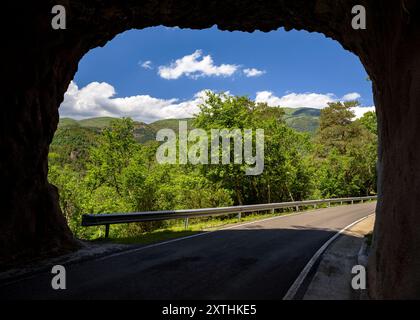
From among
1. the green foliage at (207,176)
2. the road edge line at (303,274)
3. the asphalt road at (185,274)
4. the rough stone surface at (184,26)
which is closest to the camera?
the rough stone surface at (184,26)

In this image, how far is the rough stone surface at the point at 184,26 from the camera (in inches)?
160

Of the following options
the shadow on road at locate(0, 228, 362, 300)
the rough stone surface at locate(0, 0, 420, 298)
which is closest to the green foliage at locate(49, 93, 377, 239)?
the shadow on road at locate(0, 228, 362, 300)

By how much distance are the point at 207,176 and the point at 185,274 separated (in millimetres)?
22935

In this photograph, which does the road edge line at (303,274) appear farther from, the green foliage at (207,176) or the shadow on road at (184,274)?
the green foliage at (207,176)

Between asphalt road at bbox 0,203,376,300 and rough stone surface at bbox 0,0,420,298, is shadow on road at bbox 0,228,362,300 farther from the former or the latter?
rough stone surface at bbox 0,0,420,298

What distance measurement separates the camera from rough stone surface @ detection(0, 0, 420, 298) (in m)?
4.06

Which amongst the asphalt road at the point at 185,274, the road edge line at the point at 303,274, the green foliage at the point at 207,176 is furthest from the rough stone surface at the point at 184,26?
the green foliage at the point at 207,176

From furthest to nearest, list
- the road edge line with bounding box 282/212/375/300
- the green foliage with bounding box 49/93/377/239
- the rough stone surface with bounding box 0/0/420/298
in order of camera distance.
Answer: the green foliage with bounding box 49/93/377/239, the road edge line with bounding box 282/212/375/300, the rough stone surface with bounding box 0/0/420/298

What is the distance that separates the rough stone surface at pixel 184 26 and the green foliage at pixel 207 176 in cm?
971

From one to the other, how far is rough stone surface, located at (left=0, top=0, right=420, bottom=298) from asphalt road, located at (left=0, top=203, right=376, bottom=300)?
1.78 m

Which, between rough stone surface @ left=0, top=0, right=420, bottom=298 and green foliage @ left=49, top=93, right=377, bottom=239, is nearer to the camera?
rough stone surface @ left=0, top=0, right=420, bottom=298

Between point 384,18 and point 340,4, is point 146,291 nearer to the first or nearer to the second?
point 384,18
